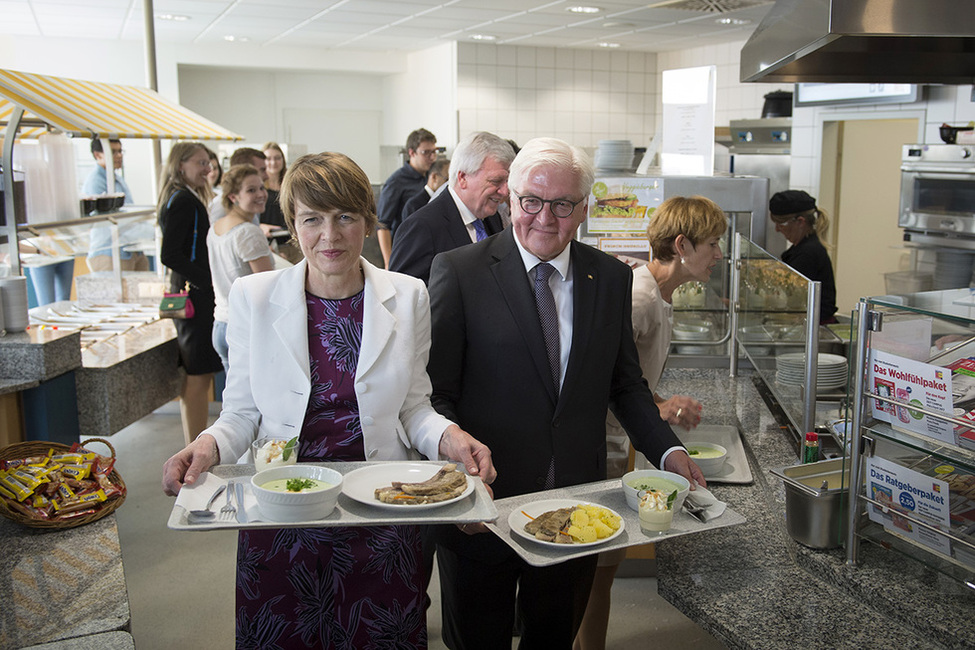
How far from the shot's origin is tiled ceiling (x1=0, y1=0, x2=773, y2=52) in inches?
306

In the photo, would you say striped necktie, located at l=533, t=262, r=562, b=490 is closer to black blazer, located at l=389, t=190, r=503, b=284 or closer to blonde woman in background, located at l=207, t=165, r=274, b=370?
black blazer, located at l=389, t=190, r=503, b=284

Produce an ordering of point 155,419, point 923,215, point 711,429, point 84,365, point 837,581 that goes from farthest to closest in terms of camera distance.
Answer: point 155,419 → point 923,215 → point 84,365 → point 711,429 → point 837,581

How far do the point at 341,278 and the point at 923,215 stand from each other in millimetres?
4417

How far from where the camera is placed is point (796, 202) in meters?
4.27

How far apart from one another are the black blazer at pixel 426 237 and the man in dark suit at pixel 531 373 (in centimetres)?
89

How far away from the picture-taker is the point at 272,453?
160 cm

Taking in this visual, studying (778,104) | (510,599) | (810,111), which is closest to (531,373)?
(510,599)

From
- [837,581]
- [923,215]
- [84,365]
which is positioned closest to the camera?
[837,581]

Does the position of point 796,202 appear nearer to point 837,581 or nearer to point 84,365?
point 837,581

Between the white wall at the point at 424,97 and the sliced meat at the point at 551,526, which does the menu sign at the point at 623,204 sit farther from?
the white wall at the point at 424,97

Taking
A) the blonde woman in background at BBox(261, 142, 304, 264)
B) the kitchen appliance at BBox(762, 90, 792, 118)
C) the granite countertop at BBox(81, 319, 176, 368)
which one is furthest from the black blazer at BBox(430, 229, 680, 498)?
the kitchen appliance at BBox(762, 90, 792, 118)

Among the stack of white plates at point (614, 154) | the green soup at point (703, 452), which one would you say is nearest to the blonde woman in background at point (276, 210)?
the stack of white plates at point (614, 154)

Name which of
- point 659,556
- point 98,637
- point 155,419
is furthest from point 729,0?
point 98,637

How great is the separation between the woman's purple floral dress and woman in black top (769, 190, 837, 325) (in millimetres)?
3053
